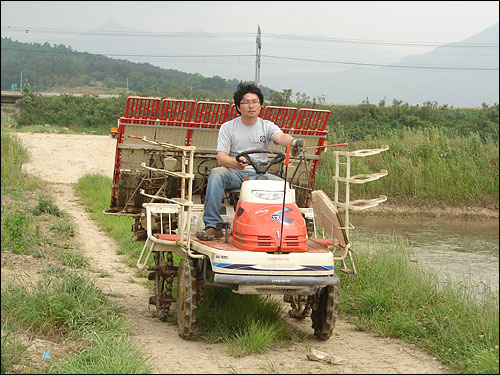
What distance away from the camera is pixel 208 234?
654cm

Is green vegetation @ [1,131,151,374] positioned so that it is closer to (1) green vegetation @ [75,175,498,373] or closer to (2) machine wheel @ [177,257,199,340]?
(2) machine wheel @ [177,257,199,340]

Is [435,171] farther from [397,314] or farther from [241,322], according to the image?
[241,322]

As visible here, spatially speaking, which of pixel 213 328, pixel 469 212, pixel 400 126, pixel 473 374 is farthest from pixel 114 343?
pixel 400 126

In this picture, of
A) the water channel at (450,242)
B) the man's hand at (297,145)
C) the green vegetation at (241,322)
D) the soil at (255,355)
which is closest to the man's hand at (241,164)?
the man's hand at (297,145)

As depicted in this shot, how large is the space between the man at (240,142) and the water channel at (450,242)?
2.79 m

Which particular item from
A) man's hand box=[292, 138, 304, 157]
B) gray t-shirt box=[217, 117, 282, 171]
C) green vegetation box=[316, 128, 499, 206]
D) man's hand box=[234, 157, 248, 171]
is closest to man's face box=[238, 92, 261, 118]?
gray t-shirt box=[217, 117, 282, 171]

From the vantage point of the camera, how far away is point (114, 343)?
5.61 meters

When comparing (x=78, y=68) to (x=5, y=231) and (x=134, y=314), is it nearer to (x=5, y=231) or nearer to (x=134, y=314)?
(x=5, y=231)

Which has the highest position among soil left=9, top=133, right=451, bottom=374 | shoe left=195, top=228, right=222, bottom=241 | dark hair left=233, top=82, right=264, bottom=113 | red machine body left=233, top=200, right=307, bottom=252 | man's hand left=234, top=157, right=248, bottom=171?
dark hair left=233, top=82, right=264, bottom=113

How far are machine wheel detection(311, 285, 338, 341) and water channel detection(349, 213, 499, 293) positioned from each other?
→ 1803 mm

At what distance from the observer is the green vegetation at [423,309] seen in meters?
5.80

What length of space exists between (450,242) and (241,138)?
6.45 m

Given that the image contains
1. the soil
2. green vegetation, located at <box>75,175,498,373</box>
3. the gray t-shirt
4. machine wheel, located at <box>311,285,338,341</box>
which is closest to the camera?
the soil

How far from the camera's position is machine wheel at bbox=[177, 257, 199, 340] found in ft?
20.2
